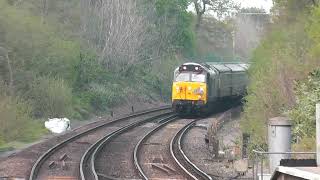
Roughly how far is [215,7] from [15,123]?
51250mm

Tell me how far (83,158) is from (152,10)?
39.1 m

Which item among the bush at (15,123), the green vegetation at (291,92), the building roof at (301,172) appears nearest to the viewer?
the building roof at (301,172)

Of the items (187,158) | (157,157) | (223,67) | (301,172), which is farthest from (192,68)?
(301,172)

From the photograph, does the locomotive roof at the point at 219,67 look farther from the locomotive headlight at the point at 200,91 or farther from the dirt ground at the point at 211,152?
the dirt ground at the point at 211,152

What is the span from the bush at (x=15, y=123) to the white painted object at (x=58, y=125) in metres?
1.05

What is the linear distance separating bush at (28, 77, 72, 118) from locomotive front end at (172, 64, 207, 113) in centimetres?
700

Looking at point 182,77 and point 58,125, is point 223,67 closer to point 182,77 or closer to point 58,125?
point 182,77

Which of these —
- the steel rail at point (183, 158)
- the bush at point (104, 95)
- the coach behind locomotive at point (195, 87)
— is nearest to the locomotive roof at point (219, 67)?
the coach behind locomotive at point (195, 87)

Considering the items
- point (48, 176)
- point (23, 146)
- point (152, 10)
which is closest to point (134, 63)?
point (152, 10)

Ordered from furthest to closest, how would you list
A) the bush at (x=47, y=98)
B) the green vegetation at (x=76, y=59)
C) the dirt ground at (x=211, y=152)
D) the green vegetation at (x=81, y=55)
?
1. the bush at (x=47, y=98)
2. the green vegetation at (x=81, y=55)
3. the green vegetation at (x=76, y=59)
4. the dirt ground at (x=211, y=152)

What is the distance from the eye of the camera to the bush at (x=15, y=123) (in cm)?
2644

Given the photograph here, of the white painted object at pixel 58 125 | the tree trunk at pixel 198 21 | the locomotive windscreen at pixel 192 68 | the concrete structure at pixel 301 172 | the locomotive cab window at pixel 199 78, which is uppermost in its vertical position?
the tree trunk at pixel 198 21

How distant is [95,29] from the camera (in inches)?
1991

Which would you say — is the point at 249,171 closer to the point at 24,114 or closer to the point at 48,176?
the point at 48,176
